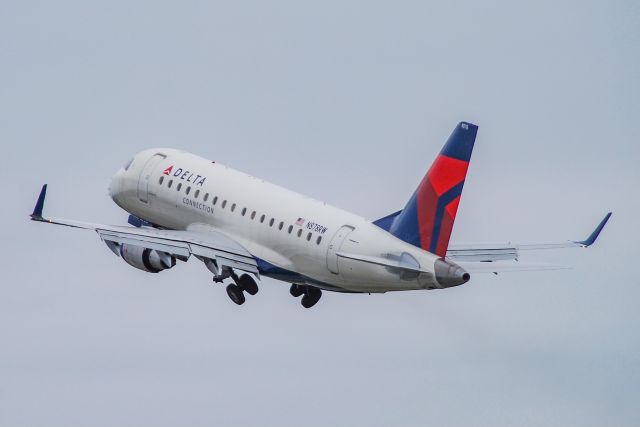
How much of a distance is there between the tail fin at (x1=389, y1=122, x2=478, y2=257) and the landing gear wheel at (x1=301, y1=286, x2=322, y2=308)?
28.9 feet

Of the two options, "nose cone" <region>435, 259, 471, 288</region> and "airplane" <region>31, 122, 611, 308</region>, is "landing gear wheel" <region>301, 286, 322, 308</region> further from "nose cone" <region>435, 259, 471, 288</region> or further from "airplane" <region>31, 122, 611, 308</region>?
"nose cone" <region>435, 259, 471, 288</region>

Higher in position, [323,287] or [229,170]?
[229,170]

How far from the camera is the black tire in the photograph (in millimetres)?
100125

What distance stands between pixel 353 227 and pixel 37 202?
1466 centimetres

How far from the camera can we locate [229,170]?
102875 mm

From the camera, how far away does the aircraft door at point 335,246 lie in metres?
94.1

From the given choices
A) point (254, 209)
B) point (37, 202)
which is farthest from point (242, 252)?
point (37, 202)

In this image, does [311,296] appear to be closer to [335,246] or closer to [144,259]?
[335,246]

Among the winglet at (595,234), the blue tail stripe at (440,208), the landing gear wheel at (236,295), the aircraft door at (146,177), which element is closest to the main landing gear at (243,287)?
the landing gear wheel at (236,295)

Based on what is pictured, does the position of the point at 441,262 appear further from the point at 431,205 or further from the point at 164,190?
the point at 164,190

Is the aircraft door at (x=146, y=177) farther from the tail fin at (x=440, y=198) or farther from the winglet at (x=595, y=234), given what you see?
the winglet at (x=595, y=234)

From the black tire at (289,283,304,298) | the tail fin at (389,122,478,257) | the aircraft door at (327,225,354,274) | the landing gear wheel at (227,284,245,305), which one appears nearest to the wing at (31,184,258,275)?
the landing gear wheel at (227,284,245,305)

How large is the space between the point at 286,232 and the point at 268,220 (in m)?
1.55

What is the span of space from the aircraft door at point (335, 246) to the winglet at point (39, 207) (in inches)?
531
